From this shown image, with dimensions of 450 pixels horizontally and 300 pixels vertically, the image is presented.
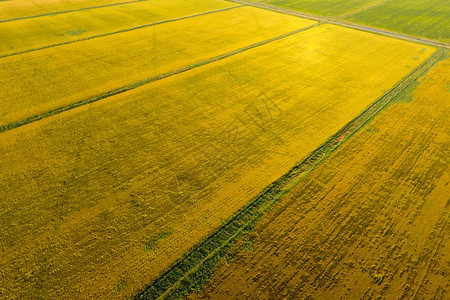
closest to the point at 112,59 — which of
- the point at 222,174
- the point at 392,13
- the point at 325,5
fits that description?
the point at 222,174

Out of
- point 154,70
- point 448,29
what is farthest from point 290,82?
point 448,29

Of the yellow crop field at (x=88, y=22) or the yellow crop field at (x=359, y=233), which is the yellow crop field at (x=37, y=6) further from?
the yellow crop field at (x=359, y=233)

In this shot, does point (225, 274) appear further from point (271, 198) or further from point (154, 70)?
point (154, 70)

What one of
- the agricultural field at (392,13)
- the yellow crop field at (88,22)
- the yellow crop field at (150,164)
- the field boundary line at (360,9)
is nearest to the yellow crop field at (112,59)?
the yellow crop field at (150,164)

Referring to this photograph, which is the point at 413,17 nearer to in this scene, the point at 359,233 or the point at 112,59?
the point at 359,233

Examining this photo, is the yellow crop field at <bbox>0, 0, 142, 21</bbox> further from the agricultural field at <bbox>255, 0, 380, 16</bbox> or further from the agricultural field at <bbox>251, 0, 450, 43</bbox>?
the agricultural field at <bbox>255, 0, 380, 16</bbox>

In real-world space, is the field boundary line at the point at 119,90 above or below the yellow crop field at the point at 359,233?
above
